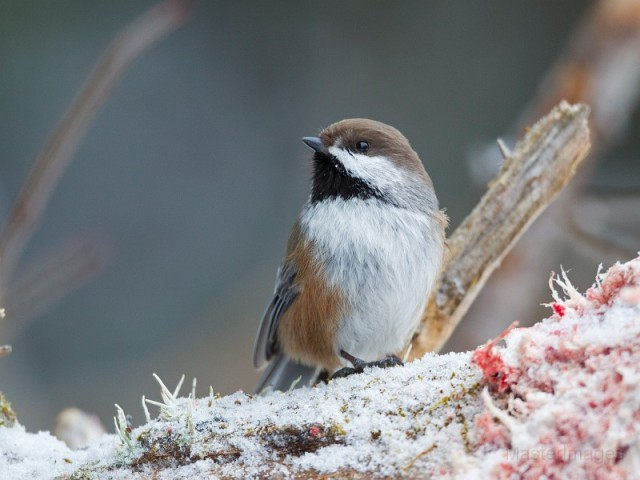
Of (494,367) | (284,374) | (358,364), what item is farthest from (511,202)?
(494,367)

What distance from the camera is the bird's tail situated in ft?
9.33

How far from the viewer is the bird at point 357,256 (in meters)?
2.44

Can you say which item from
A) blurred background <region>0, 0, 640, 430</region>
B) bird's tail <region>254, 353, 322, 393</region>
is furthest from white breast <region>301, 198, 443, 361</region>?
blurred background <region>0, 0, 640, 430</region>

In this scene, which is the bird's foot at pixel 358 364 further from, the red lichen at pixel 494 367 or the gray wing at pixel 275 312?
the red lichen at pixel 494 367

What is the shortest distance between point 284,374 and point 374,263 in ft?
2.37

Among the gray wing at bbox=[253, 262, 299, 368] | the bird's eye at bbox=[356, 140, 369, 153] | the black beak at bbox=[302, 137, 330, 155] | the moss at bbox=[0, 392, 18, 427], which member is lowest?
the moss at bbox=[0, 392, 18, 427]

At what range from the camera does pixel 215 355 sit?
538cm

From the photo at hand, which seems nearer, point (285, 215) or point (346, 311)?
point (346, 311)

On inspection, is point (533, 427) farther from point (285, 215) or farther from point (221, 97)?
point (221, 97)

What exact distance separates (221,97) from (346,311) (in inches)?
166

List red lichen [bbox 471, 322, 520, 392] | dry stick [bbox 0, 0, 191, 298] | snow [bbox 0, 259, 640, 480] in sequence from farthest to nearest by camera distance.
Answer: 1. dry stick [bbox 0, 0, 191, 298]
2. red lichen [bbox 471, 322, 520, 392]
3. snow [bbox 0, 259, 640, 480]

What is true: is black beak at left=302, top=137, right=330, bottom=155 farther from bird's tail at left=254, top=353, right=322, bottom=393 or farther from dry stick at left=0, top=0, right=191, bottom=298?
bird's tail at left=254, top=353, right=322, bottom=393

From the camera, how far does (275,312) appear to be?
2.71 metres

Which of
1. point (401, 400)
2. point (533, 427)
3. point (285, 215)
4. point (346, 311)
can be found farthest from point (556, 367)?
point (285, 215)
